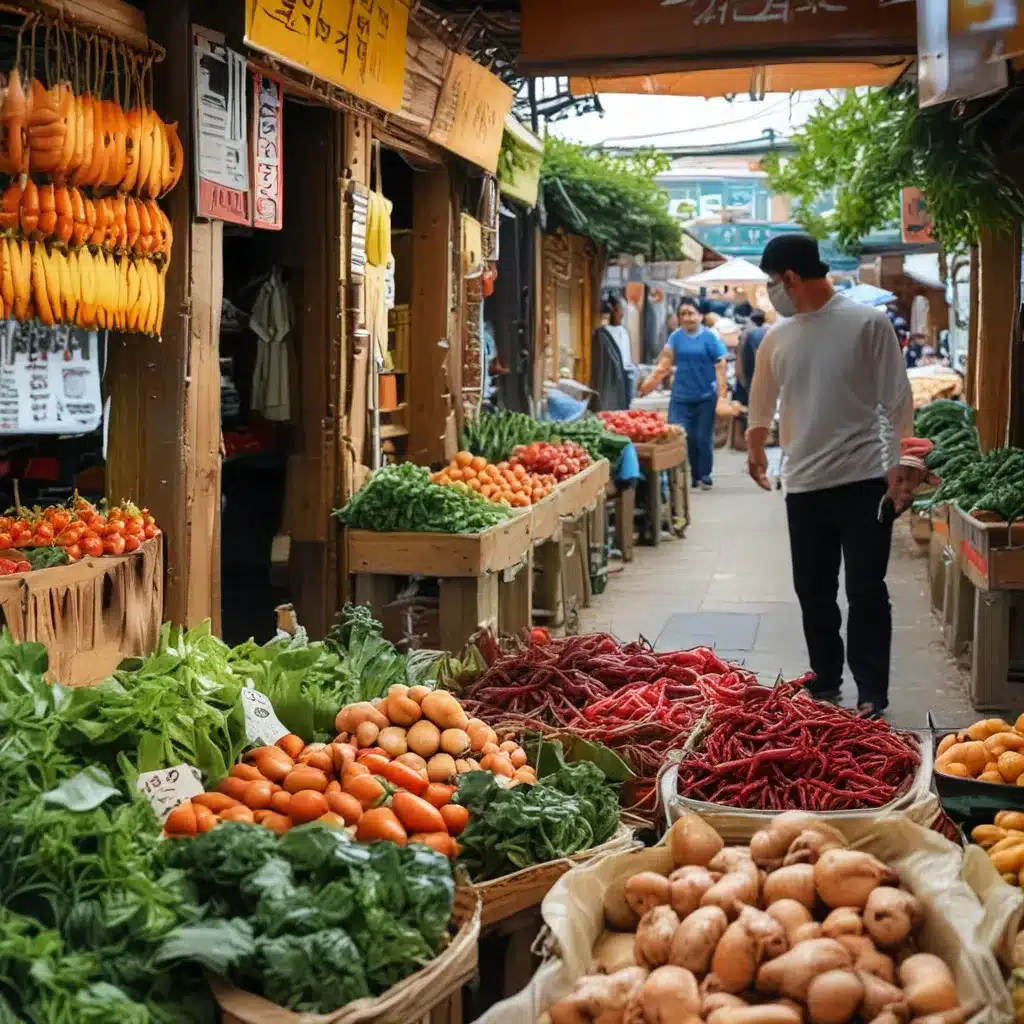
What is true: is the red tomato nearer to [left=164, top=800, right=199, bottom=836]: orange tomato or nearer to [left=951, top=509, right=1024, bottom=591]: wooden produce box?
[left=164, top=800, right=199, bottom=836]: orange tomato

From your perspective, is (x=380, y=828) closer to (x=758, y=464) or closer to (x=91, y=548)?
(x=91, y=548)

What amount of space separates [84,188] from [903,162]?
5404 millimetres

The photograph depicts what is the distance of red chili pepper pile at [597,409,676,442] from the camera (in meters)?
14.4

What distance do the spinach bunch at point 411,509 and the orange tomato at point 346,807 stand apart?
4.15 meters

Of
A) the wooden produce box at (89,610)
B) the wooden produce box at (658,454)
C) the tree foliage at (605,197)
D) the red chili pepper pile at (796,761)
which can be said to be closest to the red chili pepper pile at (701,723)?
the red chili pepper pile at (796,761)

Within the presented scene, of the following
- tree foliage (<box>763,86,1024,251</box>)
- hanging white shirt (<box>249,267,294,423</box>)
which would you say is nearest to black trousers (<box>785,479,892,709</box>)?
tree foliage (<box>763,86,1024,251</box>)

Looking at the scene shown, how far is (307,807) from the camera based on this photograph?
3.67 m

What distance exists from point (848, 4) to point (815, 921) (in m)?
5.12

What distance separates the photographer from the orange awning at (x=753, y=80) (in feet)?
29.9

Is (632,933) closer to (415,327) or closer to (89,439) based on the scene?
(89,439)

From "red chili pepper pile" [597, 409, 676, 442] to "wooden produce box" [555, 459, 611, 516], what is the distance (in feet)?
6.46

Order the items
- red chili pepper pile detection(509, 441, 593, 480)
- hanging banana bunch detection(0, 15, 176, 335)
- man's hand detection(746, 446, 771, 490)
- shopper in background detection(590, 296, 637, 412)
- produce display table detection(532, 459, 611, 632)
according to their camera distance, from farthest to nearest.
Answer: shopper in background detection(590, 296, 637, 412)
red chili pepper pile detection(509, 441, 593, 480)
produce display table detection(532, 459, 611, 632)
man's hand detection(746, 446, 771, 490)
hanging banana bunch detection(0, 15, 176, 335)

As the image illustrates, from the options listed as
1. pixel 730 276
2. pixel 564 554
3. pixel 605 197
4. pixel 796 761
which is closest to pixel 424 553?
pixel 564 554

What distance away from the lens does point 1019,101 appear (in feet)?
26.7
